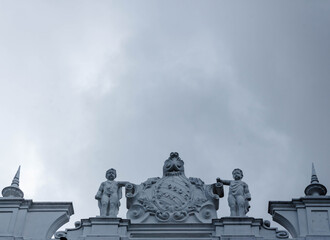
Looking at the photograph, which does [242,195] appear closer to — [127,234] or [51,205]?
[127,234]

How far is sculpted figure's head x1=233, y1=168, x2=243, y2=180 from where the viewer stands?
27312mm

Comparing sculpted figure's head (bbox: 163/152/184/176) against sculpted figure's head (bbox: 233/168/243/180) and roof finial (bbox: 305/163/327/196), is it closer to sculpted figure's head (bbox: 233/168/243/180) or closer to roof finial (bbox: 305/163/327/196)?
sculpted figure's head (bbox: 233/168/243/180)

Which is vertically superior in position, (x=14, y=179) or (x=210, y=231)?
(x=14, y=179)

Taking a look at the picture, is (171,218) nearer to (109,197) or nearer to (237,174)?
(109,197)

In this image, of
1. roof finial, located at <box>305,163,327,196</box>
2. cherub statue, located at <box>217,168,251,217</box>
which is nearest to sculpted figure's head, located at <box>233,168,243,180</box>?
cherub statue, located at <box>217,168,251,217</box>

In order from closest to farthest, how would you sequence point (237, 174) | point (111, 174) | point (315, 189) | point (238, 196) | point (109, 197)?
1. point (238, 196)
2. point (109, 197)
3. point (315, 189)
4. point (237, 174)
5. point (111, 174)

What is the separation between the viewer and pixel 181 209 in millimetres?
26438

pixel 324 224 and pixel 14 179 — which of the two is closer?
pixel 324 224

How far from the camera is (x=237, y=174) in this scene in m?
27.4

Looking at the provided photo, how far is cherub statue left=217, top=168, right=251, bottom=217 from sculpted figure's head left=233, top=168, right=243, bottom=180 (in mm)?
33

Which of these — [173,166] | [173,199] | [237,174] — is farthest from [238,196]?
[173,166]

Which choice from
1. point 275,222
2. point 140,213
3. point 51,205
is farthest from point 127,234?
point 275,222

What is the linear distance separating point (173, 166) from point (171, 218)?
1.98 m

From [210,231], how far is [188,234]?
630 mm
